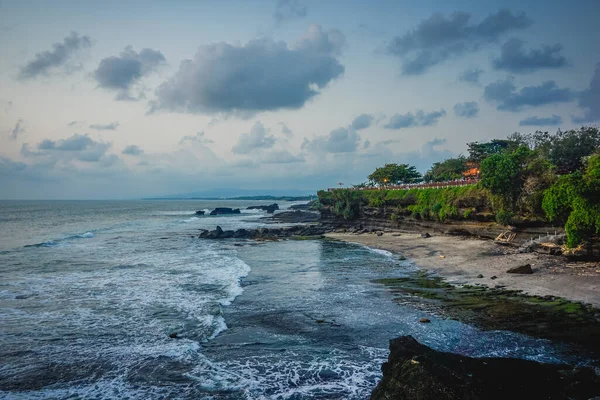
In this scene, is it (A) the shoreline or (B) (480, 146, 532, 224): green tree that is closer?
(A) the shoreline

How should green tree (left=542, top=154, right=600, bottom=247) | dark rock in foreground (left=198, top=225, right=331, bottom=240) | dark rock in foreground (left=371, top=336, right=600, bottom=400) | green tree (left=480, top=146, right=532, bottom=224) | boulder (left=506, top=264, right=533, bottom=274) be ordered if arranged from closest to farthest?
dark rock in foreground (left=371, top=336, right=600, bottom=400)
boulder (left=506, top=264, right=533, bottom=274)
green tree (left=542, top=154, right=600, bottom=247)
green tree (left=480, top=146, right=532, bottom=224)
dark rock in foreground (left=198, top=225, right=331, bottom=240)

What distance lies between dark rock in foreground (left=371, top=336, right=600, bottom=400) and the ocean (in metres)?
1.94

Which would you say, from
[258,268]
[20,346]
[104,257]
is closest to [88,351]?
[20,346]

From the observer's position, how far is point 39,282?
21547mm

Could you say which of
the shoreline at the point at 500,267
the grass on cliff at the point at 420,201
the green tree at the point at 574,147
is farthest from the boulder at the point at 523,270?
the green tree at the point at 574,147

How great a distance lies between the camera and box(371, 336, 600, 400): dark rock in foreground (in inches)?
254

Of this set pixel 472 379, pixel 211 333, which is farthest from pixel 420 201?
pixel 472 379

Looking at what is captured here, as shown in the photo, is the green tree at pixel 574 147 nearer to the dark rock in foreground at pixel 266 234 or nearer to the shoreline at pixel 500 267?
the shoreline at pixel 500 267

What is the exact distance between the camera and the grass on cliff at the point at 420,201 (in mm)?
35625

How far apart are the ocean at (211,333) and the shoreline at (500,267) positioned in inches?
119

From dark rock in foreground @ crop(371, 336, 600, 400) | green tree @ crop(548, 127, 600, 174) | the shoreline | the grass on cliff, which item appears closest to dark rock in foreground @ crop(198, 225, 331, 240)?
the grass on cliff

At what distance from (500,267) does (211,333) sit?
1718 centimetres

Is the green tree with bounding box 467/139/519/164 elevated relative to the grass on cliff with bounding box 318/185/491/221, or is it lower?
Answer: elevated

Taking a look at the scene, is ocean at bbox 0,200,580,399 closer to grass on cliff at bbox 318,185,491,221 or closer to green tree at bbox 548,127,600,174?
grass on cliff at bbox 318,185,491,221
